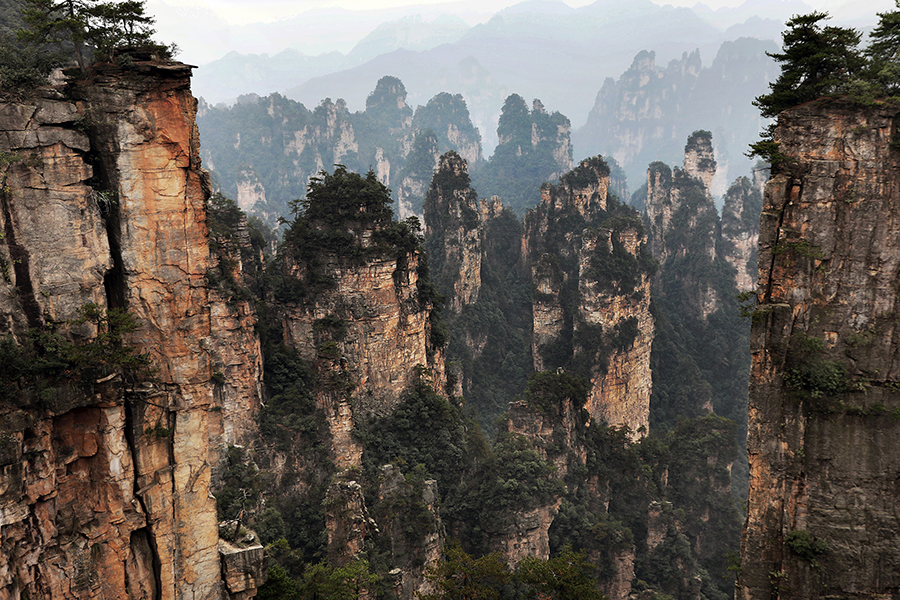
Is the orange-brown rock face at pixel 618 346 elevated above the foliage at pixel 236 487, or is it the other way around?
the orange-brown rock face at pixel 618 346

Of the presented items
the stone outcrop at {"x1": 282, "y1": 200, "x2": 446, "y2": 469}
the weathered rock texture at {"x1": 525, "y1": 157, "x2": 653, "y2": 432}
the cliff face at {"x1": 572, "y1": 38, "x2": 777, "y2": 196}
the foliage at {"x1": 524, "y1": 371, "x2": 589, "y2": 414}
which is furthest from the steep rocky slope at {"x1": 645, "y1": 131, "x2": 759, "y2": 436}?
the cliff face at {"x1": 572, "y1": 38, "x2": 777, "y2": 196}

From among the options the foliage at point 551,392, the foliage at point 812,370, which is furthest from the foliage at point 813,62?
the foliage at point 551,392

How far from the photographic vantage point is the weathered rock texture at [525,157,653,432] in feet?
149

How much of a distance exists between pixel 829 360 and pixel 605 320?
29.6 m

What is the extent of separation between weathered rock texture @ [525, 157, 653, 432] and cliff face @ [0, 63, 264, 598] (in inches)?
1397

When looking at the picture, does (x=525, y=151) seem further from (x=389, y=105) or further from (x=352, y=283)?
(x=352, y=283)

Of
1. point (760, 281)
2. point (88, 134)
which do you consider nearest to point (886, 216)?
point (760, 281)

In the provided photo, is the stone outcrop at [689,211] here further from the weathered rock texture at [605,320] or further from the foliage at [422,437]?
the foliage at [422,437]

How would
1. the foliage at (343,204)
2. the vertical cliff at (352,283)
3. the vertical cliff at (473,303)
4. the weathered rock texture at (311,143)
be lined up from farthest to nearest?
the weathered rock texture at (311,143)
the vertical cliff at (473,303)
the foliage at (343,204)
the vertical cliff at (352,283)

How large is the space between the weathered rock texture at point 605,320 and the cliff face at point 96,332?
35.5 meters

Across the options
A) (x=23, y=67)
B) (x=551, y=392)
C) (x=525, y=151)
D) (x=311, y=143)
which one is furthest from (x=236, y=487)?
(x=525, y=151)

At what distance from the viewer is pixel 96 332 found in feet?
42.0

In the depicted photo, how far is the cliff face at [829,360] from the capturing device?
15.6 meters

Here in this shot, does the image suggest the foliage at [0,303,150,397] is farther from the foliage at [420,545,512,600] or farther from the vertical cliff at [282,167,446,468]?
the vertical cliff at [282,167,446,468]
